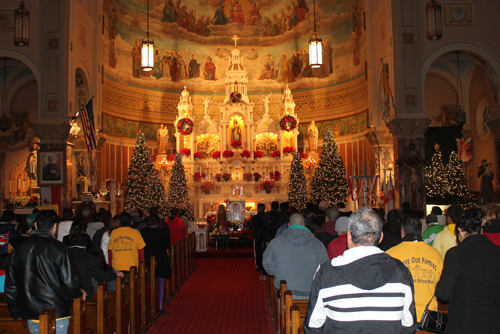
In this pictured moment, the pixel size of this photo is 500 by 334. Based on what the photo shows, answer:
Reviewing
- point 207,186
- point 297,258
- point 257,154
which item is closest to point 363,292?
point 297,258

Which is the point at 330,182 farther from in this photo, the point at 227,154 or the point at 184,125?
the point at 184,125

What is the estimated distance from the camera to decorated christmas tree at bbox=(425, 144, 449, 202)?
58.4 feet

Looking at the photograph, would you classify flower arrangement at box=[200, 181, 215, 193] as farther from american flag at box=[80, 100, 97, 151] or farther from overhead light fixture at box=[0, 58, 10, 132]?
american flag at box=[80, 100, 97, 151]

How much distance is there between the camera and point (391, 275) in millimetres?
3123

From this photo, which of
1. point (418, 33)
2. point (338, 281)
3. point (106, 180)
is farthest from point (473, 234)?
point (106, 180)

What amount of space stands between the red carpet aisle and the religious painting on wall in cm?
626

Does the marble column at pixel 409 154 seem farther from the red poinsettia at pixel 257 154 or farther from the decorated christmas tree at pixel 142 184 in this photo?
the red poinsettia at pixel 257 154

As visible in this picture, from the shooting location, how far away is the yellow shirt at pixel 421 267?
451 cm

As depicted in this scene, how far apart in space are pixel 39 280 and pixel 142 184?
1810 cm

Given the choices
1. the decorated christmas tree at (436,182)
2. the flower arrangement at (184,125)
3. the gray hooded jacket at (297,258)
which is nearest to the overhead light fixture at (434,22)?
the decorated christmas tree at (436,182)

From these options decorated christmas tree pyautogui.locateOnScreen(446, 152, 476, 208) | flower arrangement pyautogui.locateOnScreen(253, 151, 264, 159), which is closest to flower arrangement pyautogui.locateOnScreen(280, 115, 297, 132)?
flower arrangement pyautogui.locateOnScreen(253, 151, 264, 159)

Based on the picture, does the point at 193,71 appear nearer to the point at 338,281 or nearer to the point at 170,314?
the point at 170,314

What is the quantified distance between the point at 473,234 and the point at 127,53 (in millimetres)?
25024

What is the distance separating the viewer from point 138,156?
22859 millimetres
